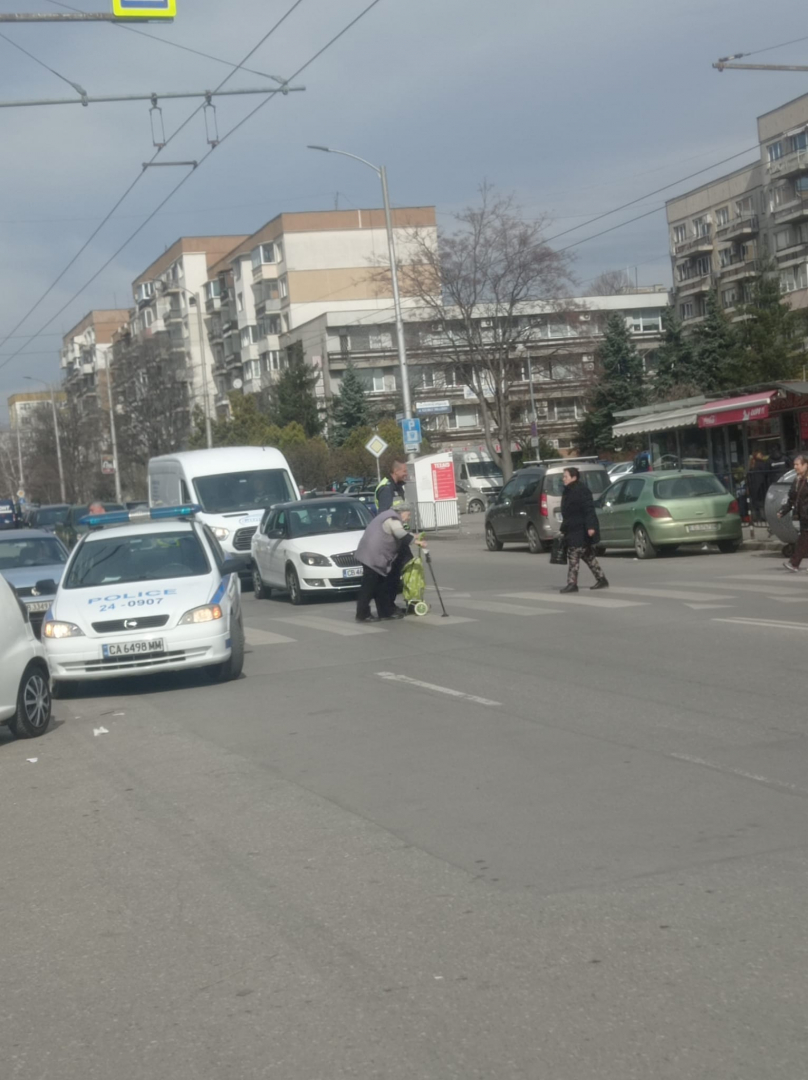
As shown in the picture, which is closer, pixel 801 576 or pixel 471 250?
pixel 801 576

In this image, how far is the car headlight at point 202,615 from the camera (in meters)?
12.4

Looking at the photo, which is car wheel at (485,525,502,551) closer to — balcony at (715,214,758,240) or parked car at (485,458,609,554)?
parked car at (485,458,609,554)

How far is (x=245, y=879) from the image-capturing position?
6020 millimetres

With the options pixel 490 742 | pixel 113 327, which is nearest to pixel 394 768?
pixel 490 742

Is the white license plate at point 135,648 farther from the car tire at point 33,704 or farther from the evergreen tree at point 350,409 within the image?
the evergreen tree at point 350,409

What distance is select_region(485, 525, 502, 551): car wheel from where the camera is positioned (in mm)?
32406

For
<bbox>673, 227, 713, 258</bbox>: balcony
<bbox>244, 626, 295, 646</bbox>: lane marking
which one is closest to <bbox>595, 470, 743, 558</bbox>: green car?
<bbox>244, 626, 295, 646</bbox>: lane marking

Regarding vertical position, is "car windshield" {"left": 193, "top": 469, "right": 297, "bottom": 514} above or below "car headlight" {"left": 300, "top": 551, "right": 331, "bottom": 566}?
above

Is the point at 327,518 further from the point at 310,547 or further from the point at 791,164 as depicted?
the point at 791,164

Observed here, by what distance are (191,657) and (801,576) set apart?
1068 cm

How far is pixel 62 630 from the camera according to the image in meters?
12.4

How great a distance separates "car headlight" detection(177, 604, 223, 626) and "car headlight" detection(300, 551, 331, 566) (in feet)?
27.1

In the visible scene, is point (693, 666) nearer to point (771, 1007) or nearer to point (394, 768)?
point (394, 768)

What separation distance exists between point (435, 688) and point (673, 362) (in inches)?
2642
